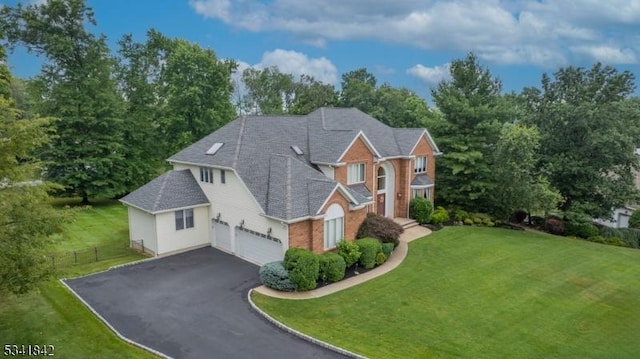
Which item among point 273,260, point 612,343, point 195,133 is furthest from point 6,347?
point 195,133

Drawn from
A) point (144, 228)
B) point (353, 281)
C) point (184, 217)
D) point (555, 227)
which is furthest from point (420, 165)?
point (144, 228)

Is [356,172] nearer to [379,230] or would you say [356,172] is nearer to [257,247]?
[379,230]

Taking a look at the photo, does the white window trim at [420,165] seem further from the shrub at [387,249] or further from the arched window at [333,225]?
the arched window at [333,225]

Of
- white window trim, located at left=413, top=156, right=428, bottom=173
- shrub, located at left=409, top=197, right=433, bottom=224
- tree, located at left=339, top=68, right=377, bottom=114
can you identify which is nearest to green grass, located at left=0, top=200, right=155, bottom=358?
shrub, located at left=409, top=197, right=433, bottom=224

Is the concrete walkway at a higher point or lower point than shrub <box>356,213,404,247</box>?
lower

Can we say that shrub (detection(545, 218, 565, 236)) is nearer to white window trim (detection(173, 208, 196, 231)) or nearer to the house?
the house

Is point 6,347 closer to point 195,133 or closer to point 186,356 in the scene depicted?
point 186,356
